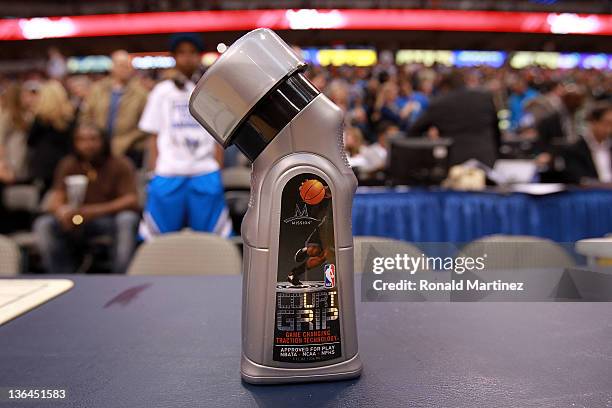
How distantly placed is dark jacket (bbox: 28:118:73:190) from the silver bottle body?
11.6ft

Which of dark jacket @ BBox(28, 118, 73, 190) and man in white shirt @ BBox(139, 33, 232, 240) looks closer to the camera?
man in white shirt @ BBox(139, 33, 232, 240)

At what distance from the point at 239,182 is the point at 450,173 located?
1172 millimetres

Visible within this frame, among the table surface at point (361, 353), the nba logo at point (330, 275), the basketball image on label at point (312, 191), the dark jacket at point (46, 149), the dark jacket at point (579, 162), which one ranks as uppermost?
the dark jacket at point (46, 149)

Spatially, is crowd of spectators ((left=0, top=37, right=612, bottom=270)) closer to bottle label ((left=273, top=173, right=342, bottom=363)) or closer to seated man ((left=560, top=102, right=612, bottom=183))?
seated man ((left=560, top=102, right=612, bottom=183))

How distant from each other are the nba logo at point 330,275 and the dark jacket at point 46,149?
3567mm

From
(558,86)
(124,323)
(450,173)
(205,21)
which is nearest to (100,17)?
(205,21)

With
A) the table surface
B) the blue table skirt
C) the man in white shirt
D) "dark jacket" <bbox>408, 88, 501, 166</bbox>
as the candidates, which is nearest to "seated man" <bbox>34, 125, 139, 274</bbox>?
the man in white shirt

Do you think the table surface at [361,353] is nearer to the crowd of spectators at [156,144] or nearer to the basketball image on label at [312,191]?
the basketball image on label at [312,191]

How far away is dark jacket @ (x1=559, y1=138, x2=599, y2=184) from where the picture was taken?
3373 mm

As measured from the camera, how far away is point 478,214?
2799 millimetres

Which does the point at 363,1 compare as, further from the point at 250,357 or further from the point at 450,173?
the point at 250,357

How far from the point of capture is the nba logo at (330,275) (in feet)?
1.75

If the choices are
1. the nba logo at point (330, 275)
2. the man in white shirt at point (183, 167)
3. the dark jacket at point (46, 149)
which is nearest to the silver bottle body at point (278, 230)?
the nba logo at point (330, 275)

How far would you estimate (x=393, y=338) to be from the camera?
2.21ft
